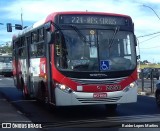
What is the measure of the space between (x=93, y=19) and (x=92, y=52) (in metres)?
1.15

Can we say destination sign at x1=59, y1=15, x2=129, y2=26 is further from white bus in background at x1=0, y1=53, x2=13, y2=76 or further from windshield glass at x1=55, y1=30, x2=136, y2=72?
white bus in background at x1=0, y1=53, x2=13, y2=76

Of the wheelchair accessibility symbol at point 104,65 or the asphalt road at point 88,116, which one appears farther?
the wheelchair accessibility symbol at point 104,65

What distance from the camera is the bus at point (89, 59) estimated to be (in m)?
12.5

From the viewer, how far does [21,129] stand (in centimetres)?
1038

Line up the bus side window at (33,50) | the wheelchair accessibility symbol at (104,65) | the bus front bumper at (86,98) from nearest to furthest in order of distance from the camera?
the bus front bumper at (86,98) → the wheelchair accessibility symbol at (104,65) → the bus side window at (33,50)

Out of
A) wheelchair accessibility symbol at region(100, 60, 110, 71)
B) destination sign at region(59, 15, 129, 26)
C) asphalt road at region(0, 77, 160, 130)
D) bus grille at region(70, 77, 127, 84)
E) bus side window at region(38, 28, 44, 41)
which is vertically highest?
destination sign at region(59, 15, 129, 26)

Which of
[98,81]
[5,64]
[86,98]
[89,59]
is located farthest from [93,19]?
[5,64]

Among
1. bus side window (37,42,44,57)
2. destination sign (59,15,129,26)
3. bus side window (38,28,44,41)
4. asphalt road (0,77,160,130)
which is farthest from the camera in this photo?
bus side window (38,28,44,41)

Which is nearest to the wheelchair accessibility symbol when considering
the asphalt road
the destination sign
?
the destination sign

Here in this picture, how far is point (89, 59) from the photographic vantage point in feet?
41.4

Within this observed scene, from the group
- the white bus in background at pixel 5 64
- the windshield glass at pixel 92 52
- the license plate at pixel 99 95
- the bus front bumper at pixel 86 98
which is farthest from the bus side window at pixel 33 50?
the white bus in background at pixel 5 64

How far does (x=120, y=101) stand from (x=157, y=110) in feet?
8.50

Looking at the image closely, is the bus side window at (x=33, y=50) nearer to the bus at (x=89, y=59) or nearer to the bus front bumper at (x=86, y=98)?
the bus at (x=89, y=59)

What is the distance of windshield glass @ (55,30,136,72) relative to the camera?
41.2 feet
